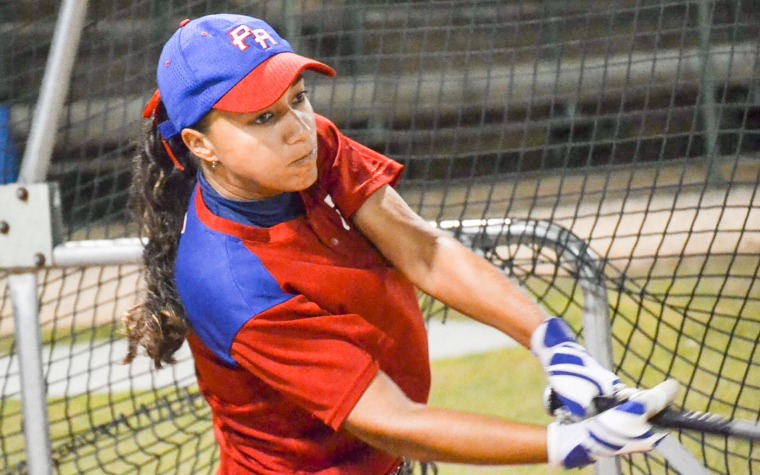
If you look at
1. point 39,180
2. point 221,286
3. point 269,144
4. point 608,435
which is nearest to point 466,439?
point 608,435

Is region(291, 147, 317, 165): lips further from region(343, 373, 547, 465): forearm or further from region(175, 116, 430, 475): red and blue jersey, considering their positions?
region(343, 373, 547, 465): forearm

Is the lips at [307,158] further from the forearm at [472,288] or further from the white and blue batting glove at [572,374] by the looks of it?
the white and blue batting glove at [572,374]

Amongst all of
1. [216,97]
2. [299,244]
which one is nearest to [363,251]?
[299,244]

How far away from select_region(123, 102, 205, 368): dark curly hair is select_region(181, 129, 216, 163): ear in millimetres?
135

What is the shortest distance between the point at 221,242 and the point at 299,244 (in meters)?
0.14

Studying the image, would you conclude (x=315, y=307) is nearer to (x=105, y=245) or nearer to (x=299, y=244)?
(x=299, y=244)

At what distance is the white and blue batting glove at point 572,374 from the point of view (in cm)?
168

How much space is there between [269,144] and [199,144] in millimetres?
135

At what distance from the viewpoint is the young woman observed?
5.31ft

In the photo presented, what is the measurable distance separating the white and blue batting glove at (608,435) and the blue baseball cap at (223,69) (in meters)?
0.70

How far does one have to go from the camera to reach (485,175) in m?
4.70

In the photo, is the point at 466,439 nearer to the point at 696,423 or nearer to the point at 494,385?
the point at 696,423

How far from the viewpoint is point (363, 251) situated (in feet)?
6.20

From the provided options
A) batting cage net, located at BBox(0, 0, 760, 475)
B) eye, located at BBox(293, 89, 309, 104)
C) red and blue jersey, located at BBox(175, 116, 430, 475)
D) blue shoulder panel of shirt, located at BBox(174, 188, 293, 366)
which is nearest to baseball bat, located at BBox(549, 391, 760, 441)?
batting cage net, located at BBox(0, 0, 760, 475)
